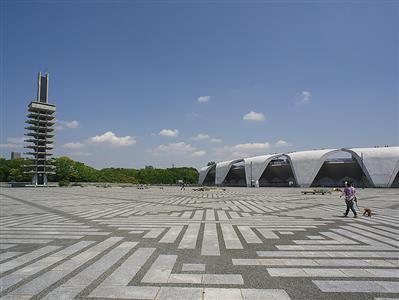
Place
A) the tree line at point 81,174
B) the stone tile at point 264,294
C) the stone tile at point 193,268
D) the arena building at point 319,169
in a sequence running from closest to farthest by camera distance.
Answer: the stone tile at point 264,294
the stone tile at point 193,268
the arena building at point 319,169
the tree line at point 81,174

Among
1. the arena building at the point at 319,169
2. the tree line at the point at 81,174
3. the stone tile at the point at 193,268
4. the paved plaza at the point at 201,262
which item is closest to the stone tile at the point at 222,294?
the paved plaza at the point at 201,262

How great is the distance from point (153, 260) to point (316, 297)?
337cm

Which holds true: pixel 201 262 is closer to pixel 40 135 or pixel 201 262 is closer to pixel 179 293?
pixel 179 293

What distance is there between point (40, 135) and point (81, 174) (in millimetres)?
20773

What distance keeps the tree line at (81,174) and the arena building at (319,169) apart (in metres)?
20.6

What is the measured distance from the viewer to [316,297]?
4.32 meters

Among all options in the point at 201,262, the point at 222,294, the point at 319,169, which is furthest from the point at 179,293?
the point at 319,169

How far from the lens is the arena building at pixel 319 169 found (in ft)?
188

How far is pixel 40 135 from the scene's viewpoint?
7375 cm

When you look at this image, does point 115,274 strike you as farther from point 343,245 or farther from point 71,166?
point 71,166

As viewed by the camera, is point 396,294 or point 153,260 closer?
point 396,294

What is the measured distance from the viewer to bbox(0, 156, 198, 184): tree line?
273 ft

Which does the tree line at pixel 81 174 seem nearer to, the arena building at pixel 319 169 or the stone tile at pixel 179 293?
the arena building at pixel 319 169

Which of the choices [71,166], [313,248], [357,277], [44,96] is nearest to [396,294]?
[357,277]
